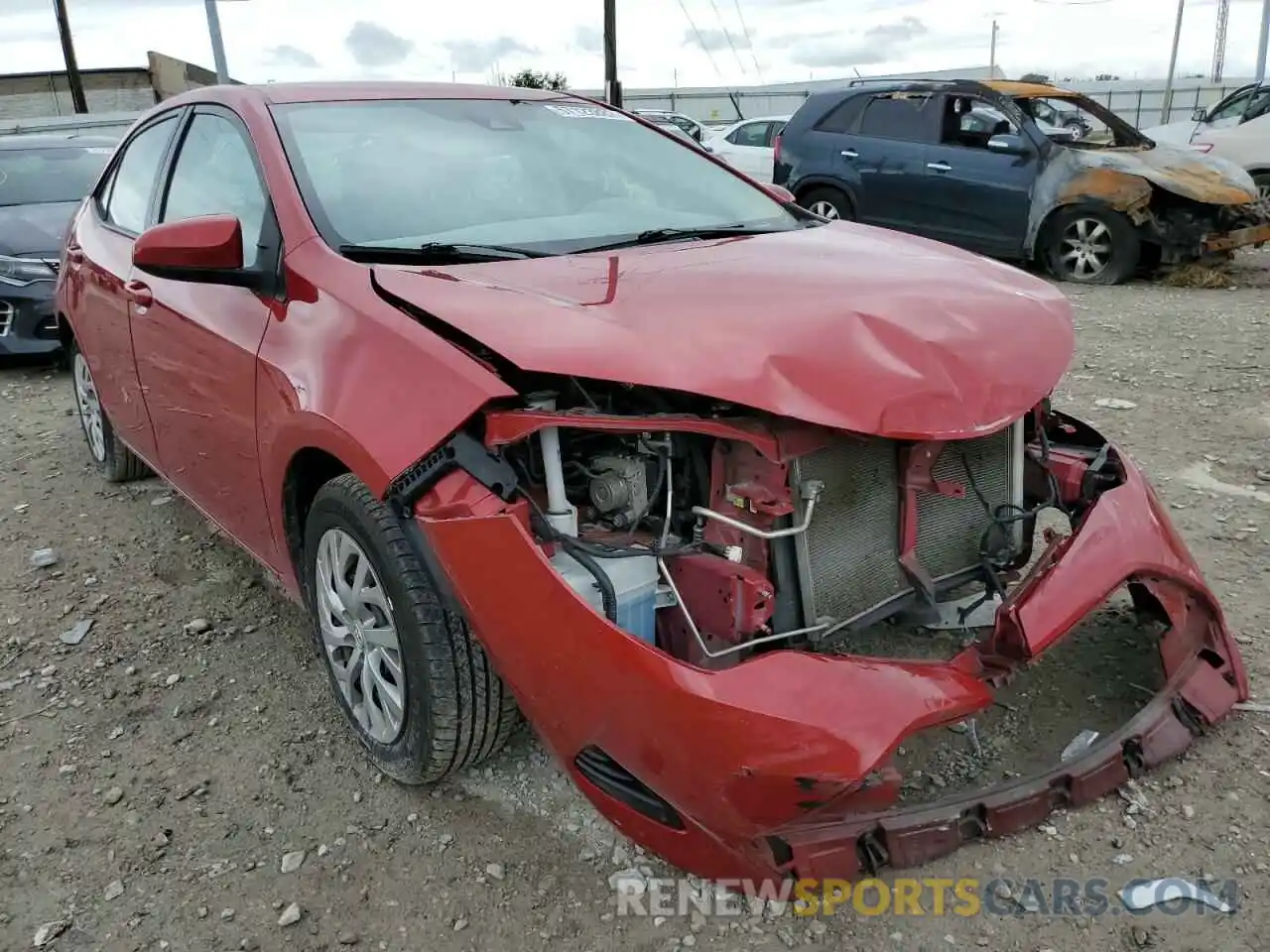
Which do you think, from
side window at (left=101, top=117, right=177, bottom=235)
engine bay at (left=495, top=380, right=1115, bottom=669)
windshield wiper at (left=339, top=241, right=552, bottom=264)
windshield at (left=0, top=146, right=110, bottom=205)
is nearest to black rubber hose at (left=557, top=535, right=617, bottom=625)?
engine bay at (left=495, top=380, right=1115, bottom=669)

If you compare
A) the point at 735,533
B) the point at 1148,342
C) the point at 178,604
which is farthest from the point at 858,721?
the point at 1148,342

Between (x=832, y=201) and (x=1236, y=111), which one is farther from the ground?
(x=1236, y=111)

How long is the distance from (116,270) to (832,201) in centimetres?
729

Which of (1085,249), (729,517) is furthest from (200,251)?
(1085,249)

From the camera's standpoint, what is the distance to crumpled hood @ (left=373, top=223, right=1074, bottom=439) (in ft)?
6.48

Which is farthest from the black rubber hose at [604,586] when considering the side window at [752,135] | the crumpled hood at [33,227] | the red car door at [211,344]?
the side window at [752,135]

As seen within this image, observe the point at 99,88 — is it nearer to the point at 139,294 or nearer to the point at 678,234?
the point at 139,294

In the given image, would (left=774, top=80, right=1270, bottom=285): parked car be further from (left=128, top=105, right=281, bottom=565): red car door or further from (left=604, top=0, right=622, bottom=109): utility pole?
(left=604, top=0, right=622, bottom=109): utility pole

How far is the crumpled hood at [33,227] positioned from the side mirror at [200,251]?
4904mm

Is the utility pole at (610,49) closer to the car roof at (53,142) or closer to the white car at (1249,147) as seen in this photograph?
the white car at (1249,147)

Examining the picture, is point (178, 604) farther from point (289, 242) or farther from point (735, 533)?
point (735, 533)

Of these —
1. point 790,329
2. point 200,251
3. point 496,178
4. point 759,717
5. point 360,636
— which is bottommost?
point 360,636

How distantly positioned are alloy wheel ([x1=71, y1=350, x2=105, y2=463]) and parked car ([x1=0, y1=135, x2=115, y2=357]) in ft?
6.96

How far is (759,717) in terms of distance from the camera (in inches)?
72.2
